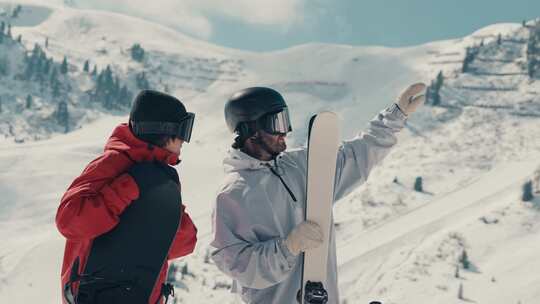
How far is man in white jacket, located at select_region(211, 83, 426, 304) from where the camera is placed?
13.2 feet

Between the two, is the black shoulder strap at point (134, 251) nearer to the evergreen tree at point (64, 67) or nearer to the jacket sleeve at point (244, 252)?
→ the jacket sleeve at point (244, 252)

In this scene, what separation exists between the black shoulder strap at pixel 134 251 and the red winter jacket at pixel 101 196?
3.3 inches

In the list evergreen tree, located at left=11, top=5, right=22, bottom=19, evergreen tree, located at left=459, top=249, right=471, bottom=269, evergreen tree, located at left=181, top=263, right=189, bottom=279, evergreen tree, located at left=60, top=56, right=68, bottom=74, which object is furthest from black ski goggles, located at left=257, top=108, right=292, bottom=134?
evergreen tree, located at left=11, top=5, right=22, bottom=19

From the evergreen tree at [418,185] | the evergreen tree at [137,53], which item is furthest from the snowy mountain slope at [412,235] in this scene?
the evergreen tree at [137,53]

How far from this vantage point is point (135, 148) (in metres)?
3.64

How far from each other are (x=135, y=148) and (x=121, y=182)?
33 centimetres

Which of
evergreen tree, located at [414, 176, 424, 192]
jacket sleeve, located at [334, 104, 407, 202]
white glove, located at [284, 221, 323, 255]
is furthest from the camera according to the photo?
evergreen tree, located at [414, 176, 424, 192]

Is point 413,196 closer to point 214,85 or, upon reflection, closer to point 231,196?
point 231,196

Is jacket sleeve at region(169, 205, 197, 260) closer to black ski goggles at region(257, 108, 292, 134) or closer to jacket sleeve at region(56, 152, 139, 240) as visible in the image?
jacket sleeve at region(56, 152, 139, 240)

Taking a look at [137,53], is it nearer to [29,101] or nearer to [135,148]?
[29,101]

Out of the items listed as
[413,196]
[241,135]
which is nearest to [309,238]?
[241,135]

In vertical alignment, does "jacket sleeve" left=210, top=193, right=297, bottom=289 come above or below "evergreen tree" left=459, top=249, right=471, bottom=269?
above

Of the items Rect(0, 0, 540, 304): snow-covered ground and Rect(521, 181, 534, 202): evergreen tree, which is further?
Rect(521, 181, 534, 202): evergreen tree

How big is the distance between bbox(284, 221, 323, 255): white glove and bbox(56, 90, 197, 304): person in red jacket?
27.4 inches
